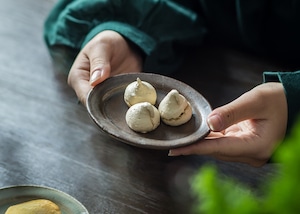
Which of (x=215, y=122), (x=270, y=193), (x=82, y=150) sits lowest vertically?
(x=82, y=150)

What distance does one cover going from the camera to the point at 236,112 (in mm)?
612

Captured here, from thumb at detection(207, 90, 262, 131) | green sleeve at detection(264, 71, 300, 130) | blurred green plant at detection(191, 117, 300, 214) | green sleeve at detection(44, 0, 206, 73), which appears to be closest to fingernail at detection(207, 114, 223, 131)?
thumb at detection(207, 90, 262, 131)

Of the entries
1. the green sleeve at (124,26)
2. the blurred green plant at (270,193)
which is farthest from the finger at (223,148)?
the blurred green plant at (270,193)

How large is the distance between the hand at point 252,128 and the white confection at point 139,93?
0.09 m

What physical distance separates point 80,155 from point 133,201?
102 mm

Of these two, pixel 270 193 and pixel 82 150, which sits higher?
pixel 270 193

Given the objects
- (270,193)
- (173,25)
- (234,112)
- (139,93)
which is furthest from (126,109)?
(270,193)

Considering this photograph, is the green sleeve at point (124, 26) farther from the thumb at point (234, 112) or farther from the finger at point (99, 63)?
the thumb at point (234, 112)

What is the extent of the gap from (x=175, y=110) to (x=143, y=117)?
0.04m

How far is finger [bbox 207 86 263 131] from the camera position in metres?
0.59

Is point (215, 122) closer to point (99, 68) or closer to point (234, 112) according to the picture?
point (234, 112)

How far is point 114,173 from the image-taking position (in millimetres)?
621

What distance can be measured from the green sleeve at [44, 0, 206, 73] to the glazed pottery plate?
34cm

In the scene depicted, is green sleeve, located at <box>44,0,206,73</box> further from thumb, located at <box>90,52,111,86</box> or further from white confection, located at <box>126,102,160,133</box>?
white confection, located at <box>126,102,160,133</box>
